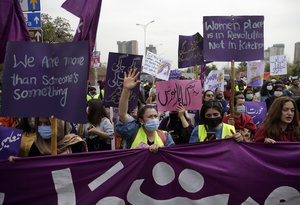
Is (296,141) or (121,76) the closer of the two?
(296,141)

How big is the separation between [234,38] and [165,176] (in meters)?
2.60

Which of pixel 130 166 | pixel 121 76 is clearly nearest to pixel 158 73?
pixel 121 76

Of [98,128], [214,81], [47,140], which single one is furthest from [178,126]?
[214,81]

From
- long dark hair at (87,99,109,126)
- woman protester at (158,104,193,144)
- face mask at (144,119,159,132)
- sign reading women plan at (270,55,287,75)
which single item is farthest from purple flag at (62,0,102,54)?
sign reading women plan at (270,55,287,75)

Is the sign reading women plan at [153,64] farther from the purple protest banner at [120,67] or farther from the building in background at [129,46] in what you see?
the building in background at [129,46]

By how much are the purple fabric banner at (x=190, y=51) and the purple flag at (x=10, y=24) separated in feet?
13.1

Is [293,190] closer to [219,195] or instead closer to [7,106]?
[219,195]

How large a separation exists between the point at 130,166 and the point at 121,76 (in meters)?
1.77

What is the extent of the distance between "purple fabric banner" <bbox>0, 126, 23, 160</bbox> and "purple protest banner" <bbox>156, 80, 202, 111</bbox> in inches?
82.6

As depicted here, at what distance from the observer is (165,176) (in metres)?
3.24

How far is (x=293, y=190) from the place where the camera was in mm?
3332

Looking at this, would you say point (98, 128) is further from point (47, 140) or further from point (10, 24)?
point (10, 24)

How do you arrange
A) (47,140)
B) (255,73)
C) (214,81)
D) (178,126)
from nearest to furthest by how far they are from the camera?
1. (47,140)
2. (178,126)
3. (214,81)
4. (255,73)

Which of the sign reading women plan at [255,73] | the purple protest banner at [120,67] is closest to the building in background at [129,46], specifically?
the sign reading women plan at [255,73]
